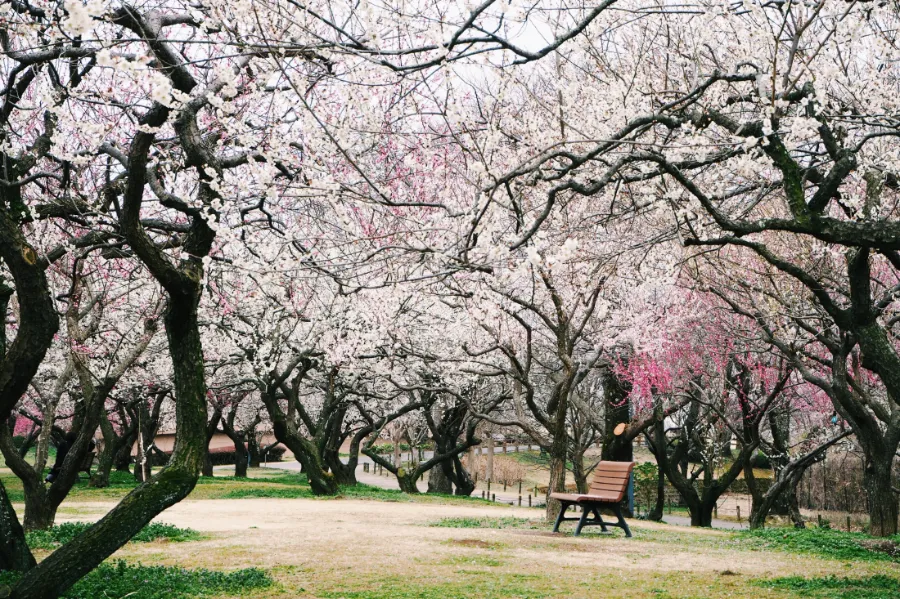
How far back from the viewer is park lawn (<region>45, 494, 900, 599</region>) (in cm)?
675

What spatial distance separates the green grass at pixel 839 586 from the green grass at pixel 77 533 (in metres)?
7.29

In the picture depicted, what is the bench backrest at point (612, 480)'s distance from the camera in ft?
37.3

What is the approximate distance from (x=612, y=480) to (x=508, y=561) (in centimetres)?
371

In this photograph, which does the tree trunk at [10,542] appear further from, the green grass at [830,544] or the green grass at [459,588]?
the green grass at [830,544]

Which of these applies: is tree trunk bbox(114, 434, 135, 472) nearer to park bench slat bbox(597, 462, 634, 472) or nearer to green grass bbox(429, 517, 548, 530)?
green grass bbox(429, 517, 548, 530)

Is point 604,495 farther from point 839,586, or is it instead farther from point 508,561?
point 839,586

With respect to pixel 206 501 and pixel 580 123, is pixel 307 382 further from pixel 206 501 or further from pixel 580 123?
pixel 580 123

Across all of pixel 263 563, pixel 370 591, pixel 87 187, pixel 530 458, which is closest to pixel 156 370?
pixel 87 187

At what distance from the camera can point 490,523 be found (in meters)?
13.5

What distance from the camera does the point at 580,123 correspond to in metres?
9.49

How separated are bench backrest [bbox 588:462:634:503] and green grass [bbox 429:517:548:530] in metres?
1.41

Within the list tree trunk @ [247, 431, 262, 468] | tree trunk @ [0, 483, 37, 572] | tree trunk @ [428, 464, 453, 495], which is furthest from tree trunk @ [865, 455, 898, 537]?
tree trunk @ [247, 431, 262, 468]

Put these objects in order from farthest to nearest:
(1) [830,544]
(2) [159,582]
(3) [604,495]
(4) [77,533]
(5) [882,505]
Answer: (5) [882,505] < (3) [604,495] < (1) [830,544] < (4) [77,533] < (2) [159,582]

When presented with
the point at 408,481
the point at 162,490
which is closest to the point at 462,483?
the point at 408,481
